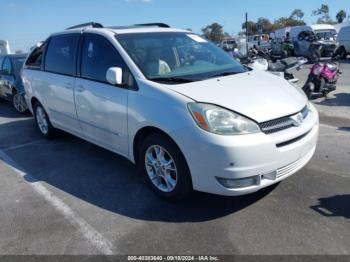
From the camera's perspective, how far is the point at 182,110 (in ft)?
10.00

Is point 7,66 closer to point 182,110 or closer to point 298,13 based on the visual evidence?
point 182,110

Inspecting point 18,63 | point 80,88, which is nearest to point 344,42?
point 18,63

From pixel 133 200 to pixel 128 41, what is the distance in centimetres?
186

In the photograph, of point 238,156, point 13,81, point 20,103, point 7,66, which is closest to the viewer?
point 238,156

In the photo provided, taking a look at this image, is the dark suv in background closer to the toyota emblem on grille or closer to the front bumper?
the front bumper

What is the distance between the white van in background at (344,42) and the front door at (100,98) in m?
19.5

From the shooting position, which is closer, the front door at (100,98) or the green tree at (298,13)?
the front door at (100,98)

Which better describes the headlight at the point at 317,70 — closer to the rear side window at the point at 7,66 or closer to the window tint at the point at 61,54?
the window tint at the point at 61,54

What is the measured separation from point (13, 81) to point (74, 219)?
669 cm

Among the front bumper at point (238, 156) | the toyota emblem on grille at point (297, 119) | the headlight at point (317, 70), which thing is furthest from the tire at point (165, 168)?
the headlight at point (317, 70)

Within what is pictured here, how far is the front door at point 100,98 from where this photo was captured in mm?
3767

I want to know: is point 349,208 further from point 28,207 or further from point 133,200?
point 28,207

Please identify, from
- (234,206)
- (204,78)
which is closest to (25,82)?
(204,78)

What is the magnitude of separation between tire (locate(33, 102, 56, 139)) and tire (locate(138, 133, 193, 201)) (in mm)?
2773
